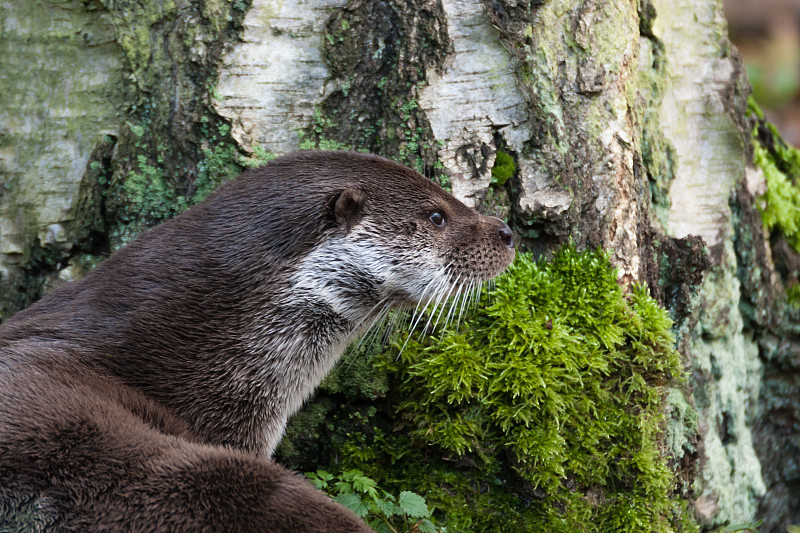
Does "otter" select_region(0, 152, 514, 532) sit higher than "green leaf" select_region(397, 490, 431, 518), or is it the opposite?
"otter" select_region(0, 152, 514, 532)

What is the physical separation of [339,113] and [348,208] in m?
0.85

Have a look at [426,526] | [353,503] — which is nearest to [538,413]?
[426,526]

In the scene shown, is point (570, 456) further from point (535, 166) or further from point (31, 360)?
point (31, 360)

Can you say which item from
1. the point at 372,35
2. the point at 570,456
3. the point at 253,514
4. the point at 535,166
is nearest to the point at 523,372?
the point at 570,456

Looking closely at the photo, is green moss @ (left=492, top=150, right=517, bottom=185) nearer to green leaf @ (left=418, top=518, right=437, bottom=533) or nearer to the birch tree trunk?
the birch tree trunk

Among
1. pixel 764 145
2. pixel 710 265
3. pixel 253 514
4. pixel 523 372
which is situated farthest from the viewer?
pixel 764 145

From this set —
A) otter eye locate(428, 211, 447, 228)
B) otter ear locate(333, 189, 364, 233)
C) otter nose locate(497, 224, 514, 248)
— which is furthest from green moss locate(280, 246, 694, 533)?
otter ear locate(333, 189, 364, 233)

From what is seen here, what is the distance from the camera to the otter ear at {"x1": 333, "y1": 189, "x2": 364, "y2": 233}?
346cm

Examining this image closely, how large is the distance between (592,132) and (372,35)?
129 cm

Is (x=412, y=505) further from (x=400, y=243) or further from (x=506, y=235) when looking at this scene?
(x=506, y=235)

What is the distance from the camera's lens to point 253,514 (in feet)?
8.48

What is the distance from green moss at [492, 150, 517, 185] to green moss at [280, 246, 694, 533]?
0.48 m

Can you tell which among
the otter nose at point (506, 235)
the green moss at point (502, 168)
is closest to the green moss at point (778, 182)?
the green moss at point (502, 168)

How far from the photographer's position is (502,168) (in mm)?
4086
